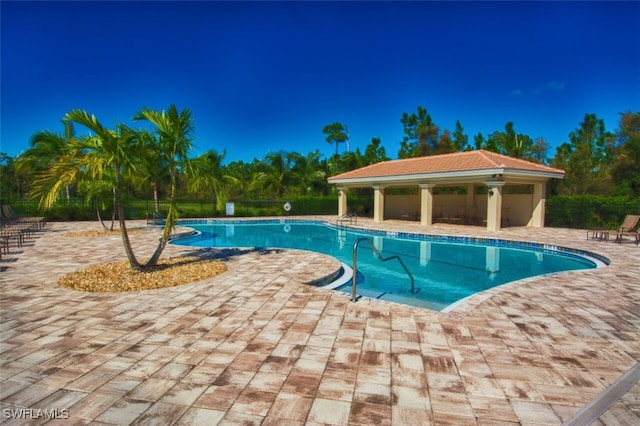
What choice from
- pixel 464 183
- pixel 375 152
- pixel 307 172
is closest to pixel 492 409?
pixel 464 183

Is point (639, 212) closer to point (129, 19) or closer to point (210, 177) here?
point (210, 177)

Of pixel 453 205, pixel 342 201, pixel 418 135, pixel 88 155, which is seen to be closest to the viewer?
pixel 88 155

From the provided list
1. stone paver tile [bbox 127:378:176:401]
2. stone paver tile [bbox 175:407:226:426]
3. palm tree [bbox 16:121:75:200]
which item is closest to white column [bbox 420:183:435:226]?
palm tree [bbox 16:121:75:200]

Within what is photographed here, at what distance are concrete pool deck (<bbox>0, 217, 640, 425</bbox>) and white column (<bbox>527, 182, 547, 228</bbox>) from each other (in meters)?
12.8

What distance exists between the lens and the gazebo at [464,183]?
1595cm

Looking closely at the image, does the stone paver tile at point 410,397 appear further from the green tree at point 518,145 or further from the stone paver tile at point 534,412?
the green tree at point 518,145

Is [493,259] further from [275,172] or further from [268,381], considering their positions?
[275,172]

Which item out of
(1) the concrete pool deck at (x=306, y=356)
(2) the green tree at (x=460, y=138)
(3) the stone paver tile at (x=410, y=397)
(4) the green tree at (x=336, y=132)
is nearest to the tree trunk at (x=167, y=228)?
(1) the concrete pool deck at (x=306, y=356)

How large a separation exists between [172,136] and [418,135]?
36.1 m

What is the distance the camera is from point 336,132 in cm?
4112

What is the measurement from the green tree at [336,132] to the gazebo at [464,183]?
58.4 ft

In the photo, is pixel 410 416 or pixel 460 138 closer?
pixel 410 416

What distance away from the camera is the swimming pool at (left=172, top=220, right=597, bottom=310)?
7480 millimetres

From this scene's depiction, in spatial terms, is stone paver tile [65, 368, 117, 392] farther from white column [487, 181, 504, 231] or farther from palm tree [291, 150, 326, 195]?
palm tree [291, 150, 326, 195]
